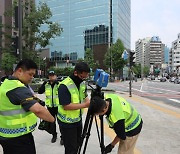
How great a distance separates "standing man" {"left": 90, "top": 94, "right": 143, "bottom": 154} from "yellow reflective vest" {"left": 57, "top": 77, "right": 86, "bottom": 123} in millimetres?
787

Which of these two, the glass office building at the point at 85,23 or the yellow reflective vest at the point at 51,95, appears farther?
the glass office building at the point at 85,23

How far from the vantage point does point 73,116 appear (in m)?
4.19

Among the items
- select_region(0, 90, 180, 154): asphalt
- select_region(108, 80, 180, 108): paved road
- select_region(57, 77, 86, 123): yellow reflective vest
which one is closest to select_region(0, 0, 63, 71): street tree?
select_region(108, 80, 180, 108): paved road

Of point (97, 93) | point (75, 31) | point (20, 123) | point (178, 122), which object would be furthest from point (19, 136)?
point (75, 31)

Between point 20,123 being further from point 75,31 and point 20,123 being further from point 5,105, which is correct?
point 75,31

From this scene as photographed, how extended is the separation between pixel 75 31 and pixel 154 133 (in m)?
105

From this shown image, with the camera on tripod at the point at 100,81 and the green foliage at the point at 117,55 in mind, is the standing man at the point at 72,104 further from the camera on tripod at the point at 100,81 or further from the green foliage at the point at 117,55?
the green foliage at the point at 117,55

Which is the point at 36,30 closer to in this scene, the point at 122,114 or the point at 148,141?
the point at 148,141

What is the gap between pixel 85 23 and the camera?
107 m

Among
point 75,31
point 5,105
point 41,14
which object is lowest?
point 5,105

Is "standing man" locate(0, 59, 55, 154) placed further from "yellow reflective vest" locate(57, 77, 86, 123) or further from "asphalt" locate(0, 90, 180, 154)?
"asphalt" locate(0, 90, 180, 154)

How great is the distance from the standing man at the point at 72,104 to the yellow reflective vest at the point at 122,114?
69cm

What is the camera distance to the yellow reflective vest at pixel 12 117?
2.98 m

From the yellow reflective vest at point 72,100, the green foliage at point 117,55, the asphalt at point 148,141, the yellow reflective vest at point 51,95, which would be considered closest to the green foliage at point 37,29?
the asphalt at point 148,141
